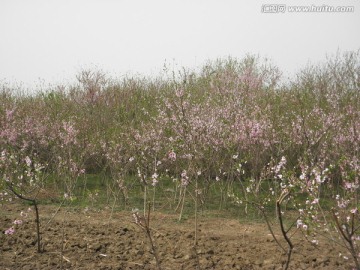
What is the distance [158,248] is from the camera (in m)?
5.04

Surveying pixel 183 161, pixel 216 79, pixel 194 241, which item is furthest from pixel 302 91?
pixel 194 241

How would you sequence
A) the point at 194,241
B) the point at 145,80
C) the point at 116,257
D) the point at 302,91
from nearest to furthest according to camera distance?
the point at 116,257, the point at 194,241, the point at 302,91, the point at 145,80

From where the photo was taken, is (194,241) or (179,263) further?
(194,241)

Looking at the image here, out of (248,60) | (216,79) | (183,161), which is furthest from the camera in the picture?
(248,60)

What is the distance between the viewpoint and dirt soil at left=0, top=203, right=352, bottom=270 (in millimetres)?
4516

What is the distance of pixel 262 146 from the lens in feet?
26.4

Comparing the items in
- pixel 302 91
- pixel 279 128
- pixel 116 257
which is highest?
pixel 302 91

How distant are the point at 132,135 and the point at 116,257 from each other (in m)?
3.56

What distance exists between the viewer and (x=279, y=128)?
10039mm

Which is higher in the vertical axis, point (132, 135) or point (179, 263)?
point (132, 135)

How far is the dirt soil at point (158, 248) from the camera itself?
4516mm

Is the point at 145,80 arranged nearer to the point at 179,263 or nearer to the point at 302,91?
the point at 302,91

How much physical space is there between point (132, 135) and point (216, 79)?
9589 mm

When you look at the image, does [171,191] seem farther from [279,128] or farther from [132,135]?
[279,128]
